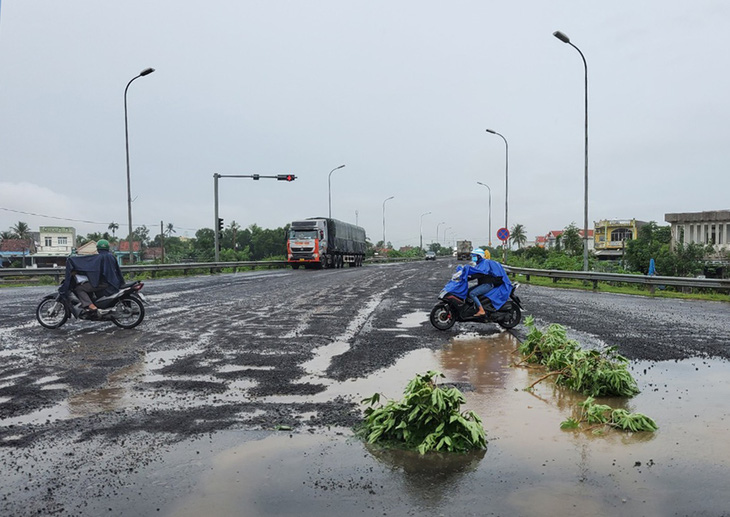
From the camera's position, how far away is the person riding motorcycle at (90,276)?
410 inches

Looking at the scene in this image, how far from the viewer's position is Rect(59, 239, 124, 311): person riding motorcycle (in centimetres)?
1042

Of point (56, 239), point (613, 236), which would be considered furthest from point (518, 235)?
point (56, 239)

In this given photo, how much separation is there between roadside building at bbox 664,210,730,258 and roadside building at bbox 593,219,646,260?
103 ft

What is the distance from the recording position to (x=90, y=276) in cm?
1048

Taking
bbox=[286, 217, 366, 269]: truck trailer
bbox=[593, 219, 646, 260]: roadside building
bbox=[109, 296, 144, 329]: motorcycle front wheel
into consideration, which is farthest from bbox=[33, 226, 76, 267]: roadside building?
bbox=[109, 296, 144, 329]: motorcycle front wheel

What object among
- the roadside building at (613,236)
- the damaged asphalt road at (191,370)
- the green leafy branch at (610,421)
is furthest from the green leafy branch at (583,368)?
the roadside building at (613,236)

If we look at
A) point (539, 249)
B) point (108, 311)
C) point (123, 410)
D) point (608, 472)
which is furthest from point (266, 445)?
point (539, 249)

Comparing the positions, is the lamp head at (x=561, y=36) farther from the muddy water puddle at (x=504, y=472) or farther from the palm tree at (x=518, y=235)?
the palm tree at (x=518, y=235)

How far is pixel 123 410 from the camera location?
5277mm

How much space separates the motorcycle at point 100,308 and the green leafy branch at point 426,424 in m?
7.26

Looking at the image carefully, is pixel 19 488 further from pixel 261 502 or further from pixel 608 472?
pixel 608 472

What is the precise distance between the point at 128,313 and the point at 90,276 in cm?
96

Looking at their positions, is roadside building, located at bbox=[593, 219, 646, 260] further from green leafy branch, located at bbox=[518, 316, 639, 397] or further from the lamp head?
green leafy branch, located at bbox=[518, 316, 639, 397]

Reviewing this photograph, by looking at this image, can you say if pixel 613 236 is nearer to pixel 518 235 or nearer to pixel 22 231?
pixel 518 235
